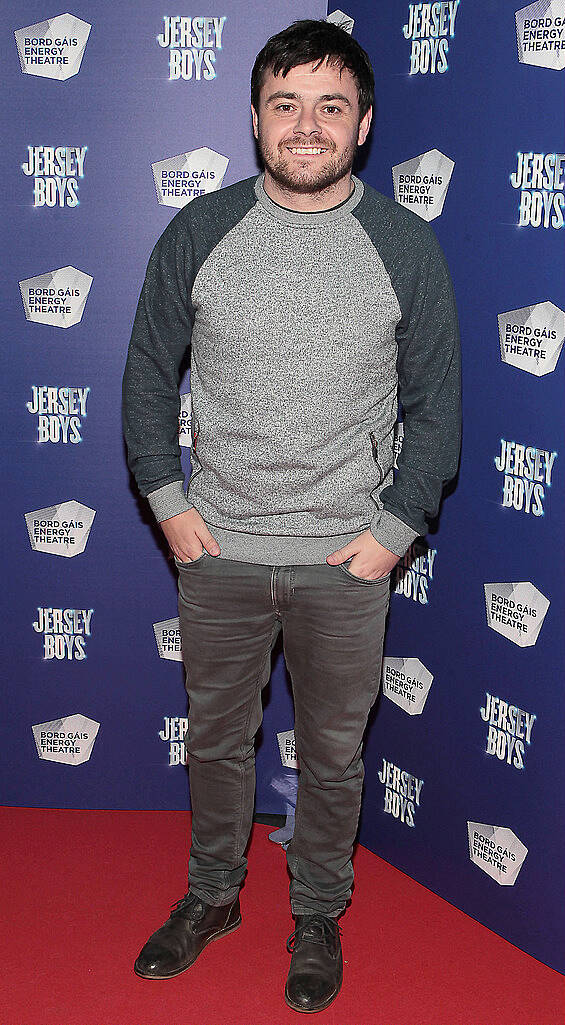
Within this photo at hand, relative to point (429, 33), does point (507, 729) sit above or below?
below

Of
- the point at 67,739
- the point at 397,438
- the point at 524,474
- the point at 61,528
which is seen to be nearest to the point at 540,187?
the point at 524,474

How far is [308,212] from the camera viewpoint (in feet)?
6.34

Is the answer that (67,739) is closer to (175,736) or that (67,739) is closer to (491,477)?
(175,736)

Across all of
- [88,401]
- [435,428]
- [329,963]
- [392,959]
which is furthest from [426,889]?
[88,401]

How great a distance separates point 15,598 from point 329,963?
3.94ft

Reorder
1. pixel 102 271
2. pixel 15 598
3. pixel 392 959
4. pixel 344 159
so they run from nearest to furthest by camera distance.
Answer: pixel 344 159 < pixel 392 959 < pixel 102 271 < pixel 15 598

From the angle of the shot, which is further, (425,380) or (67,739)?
→ (67,739)

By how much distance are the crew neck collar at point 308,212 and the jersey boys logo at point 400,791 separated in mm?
1373

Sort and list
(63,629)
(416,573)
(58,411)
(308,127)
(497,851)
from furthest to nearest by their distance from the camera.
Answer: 1. (63,629)
2. (58,411)
3. (416,573)
4. (497,851)
5. (308,127)

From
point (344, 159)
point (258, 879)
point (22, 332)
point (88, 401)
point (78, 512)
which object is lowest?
point (258, 879)

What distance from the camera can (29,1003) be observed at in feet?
6.87

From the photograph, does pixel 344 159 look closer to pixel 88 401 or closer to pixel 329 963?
pixel 88 401

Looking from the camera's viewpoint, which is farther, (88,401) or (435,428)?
(88,401)

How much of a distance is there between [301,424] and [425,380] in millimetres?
265
